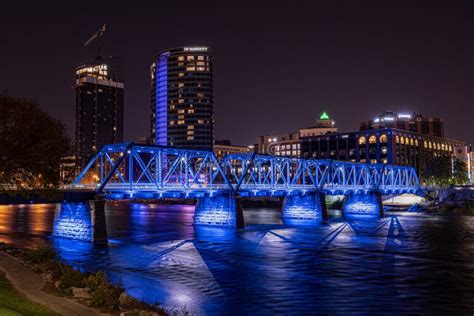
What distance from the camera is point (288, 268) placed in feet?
147

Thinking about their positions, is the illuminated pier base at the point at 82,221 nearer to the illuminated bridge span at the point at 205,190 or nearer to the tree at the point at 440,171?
the illuminated bridge span at the point at 205,190

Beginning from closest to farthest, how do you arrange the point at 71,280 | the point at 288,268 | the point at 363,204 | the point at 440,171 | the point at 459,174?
the point at 71,280
the point at 288,268
the point at 363,204
the point at 440,171
the point at 459,174

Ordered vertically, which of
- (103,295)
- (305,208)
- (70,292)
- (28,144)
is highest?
(28,144)

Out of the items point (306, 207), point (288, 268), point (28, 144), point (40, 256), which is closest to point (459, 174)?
point (306, 207)

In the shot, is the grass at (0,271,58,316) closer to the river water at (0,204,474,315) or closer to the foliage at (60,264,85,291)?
the foliage at (60,264,85,291)

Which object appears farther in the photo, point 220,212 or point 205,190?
point 220,212

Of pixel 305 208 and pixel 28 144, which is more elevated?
pixel 28 144

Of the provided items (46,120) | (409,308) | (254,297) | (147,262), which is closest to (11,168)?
(46,120)

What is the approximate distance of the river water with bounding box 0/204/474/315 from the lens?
31.4 m

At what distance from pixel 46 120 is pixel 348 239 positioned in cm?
4474

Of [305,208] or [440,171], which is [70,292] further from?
[440,171]

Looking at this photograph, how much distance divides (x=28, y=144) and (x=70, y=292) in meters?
19.4

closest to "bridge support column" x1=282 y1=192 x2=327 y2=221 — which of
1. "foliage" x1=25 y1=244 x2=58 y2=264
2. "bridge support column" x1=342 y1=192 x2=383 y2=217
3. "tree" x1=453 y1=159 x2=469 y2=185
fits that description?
"bridge support column" x1=342 y1=192 x2=383 y2=217

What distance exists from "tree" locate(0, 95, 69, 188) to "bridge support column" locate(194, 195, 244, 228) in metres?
43.3
